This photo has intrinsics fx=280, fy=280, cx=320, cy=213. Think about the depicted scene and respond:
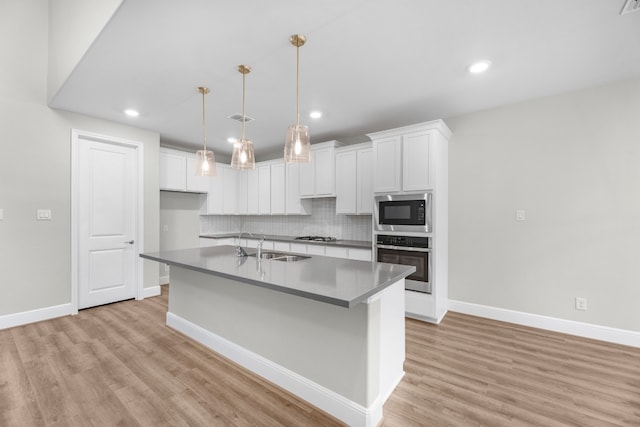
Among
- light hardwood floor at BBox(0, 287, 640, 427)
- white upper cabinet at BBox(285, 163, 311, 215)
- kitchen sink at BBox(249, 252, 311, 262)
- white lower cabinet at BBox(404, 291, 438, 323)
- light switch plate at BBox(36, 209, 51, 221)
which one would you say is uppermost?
white upper cabinet at BBox(285, 163, 311, 215)

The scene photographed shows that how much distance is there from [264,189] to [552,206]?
14.2 ft

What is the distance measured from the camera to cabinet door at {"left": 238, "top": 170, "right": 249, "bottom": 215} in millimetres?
5746

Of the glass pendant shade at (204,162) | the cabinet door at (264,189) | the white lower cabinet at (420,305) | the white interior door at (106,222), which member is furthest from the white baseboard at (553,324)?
the white interior door at (106,222)

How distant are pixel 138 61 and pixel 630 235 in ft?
15.8

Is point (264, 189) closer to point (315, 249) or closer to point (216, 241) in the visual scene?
point (216, 241)

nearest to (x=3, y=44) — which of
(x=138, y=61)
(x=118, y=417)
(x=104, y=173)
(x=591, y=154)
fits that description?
(x=104, y=173)

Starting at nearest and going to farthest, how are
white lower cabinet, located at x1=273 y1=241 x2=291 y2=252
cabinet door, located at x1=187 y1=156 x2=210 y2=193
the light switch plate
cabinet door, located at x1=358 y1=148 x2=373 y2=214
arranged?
the light switch plate < cabinet door, located at x1=358 y1=148 x2=373 y2=214 < white lower cabinet, located at x1=273 y1=241 x2=291 y2=252 < cabinet door, located at x1=187 y1=156 x2=210 y2=193

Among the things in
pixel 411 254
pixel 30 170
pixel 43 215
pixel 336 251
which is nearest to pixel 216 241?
pixel 43 215

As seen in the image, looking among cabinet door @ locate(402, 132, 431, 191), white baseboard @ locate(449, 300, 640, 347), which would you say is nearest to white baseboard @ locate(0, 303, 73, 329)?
cabinet door @ locate(402, 132, 431, 191)

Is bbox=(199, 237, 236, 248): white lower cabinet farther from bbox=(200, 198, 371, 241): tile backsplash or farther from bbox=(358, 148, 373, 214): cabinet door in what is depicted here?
bbox=(358, 148, 373, 214): cabinet door

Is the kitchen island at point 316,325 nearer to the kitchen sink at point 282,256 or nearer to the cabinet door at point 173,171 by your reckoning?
the kitchen sink at point 282,256

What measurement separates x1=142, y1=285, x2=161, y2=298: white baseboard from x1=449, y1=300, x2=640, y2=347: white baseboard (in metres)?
4.35

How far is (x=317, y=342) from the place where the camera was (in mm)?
1905

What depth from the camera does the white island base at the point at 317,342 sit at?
171 centimetres
